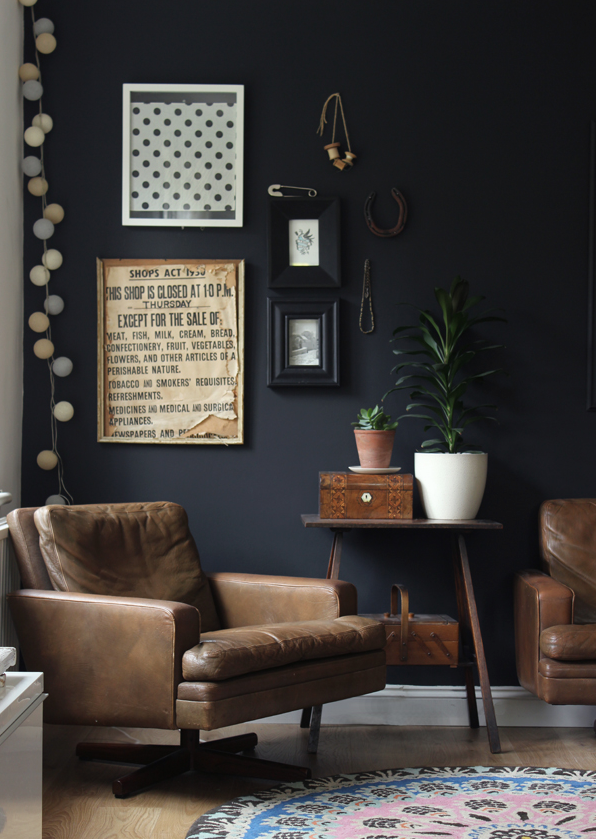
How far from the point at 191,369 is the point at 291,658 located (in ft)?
4.64

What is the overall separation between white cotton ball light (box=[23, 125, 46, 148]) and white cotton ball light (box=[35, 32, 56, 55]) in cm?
32

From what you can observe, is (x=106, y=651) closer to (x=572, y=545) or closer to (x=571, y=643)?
(x=571, y=643)

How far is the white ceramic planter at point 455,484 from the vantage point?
113 inches

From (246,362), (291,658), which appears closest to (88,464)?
(246,362)

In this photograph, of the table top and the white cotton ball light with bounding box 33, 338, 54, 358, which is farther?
the white cotton ball light with bounding box 33, 338, 54, 358

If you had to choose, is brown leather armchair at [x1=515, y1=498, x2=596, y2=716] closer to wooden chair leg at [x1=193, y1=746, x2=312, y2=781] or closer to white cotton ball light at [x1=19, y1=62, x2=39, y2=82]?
wooden chair leg at [x1=193, y1=746, x2=312, y2=781]

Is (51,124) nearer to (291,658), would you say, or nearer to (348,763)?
(291,658)

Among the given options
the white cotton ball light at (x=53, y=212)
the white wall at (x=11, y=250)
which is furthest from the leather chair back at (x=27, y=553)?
the white cotton ball light at (x=53, y=212)

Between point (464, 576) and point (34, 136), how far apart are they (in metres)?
2.44

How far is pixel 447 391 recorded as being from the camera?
3.00 meters

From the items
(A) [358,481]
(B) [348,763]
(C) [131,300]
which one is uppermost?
(C) [131,300]

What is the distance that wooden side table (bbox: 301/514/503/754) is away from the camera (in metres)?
2.76

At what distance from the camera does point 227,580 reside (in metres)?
2.78

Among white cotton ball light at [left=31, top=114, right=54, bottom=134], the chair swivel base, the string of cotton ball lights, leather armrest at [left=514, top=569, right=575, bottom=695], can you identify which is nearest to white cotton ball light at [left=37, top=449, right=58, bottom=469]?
the string of cotton ball lights
